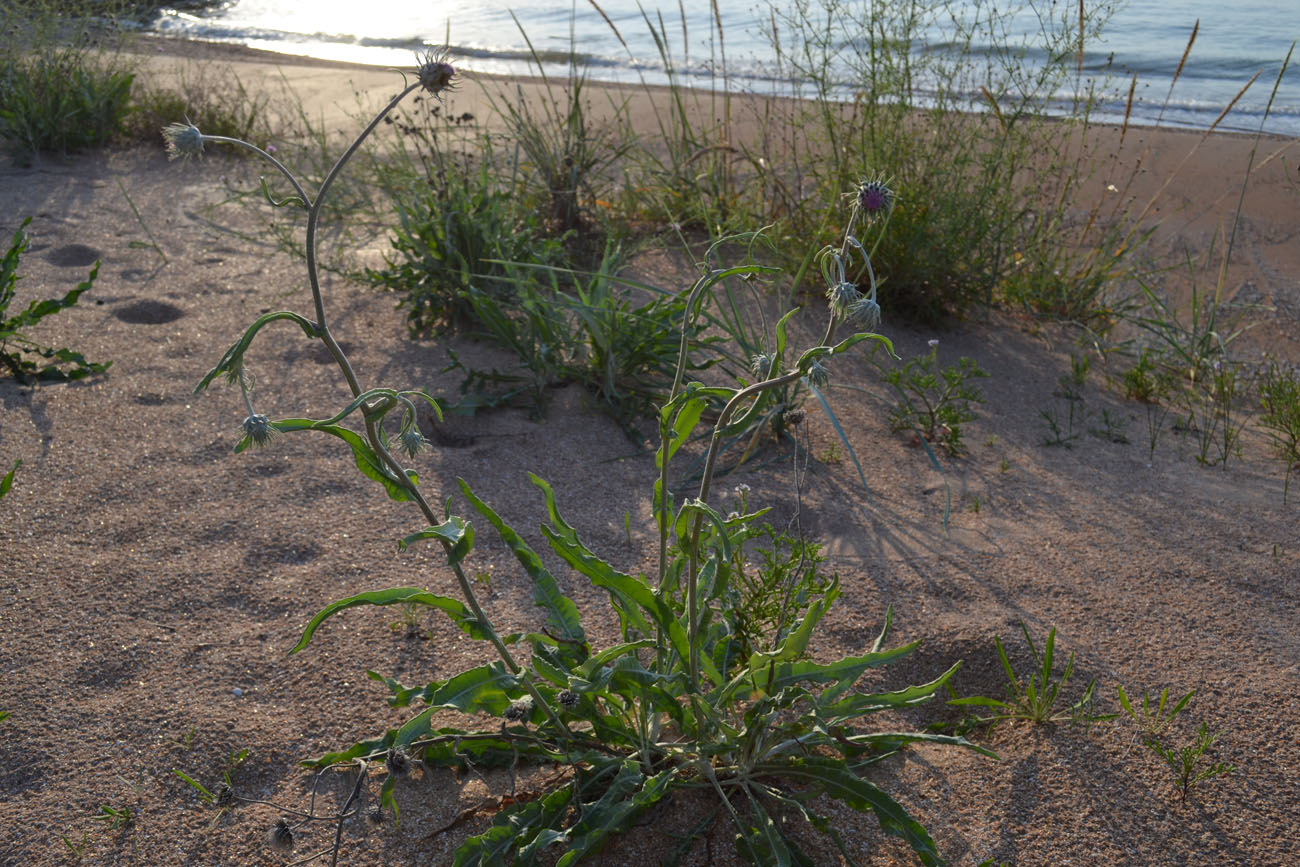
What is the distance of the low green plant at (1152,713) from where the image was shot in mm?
1896

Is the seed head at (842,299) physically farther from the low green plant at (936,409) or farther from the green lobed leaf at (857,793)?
the low green plant at (936,409)

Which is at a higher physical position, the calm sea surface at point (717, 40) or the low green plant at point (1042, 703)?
the calm sea surface at point (717, 40)

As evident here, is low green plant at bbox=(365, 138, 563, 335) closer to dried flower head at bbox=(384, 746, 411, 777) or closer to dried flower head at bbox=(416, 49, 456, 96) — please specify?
dried flower head at bbox=(384, 746, 411, 777)

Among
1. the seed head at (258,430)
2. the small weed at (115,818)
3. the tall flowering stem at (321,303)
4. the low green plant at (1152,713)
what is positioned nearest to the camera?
the tall flowering stem at (321,303)

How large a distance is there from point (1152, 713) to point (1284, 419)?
1645mm

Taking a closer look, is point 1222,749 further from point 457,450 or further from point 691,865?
point 457,450

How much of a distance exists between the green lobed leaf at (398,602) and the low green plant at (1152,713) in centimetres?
121

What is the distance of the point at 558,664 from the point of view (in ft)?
5.95

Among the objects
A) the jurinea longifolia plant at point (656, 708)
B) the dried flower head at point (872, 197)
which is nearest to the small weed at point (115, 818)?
the jurinea longifolia plant at point (656, 708)

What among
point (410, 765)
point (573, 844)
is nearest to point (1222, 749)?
point (573, 844)

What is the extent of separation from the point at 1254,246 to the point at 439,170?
162 inches

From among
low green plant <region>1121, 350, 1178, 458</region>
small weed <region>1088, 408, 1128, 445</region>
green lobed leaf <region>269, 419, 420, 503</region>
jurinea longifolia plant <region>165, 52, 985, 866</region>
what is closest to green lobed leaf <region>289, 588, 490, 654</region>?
jurinea longifolia plant <region>165, 52, 985, 866</region>

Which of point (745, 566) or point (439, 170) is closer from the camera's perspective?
point (745, 566)

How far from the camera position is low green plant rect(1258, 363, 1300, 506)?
3018 millimetres
